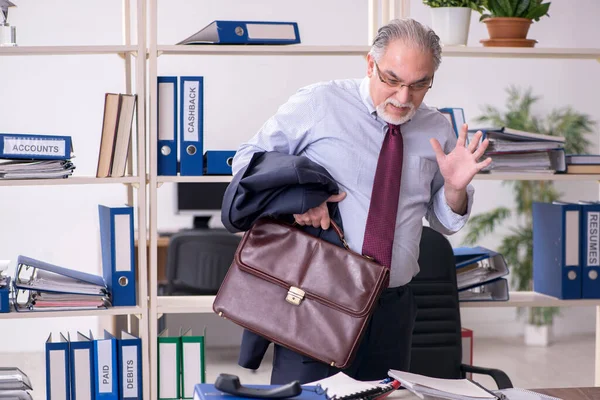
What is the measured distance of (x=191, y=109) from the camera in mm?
2598

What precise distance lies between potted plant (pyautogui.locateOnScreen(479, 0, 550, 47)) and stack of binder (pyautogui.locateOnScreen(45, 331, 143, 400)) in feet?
5.40

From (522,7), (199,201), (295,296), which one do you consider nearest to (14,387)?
(295,296)

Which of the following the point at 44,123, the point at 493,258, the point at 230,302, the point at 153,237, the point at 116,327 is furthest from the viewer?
the point at 44,123

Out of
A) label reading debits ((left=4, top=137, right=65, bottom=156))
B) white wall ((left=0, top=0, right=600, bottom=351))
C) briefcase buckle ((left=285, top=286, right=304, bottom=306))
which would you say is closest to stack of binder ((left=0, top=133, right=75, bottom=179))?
label reading debits ((left=4, top=137, right=65, bottom=156))

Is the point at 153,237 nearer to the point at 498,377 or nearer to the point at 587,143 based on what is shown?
the point at 498,377

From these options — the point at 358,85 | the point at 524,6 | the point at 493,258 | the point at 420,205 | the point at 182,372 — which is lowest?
the point at 182,372

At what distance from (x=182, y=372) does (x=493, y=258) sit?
118cm

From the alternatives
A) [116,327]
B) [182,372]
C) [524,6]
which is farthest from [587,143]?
[182,372]

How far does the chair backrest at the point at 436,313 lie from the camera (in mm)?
2557

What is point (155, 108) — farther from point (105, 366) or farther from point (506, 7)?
point (506, 7)

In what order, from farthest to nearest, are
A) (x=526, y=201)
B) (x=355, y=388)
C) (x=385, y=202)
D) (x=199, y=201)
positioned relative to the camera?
(x=526, y=201)
(x=199, y=201)
(x=385, y=202)
(x=355, y=388)

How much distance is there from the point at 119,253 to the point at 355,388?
5.22ft

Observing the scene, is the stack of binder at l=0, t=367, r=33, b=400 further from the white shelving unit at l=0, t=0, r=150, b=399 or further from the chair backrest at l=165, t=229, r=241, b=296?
the chair backrest at l=165, t=229, r=241, b=296

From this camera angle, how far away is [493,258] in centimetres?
279
